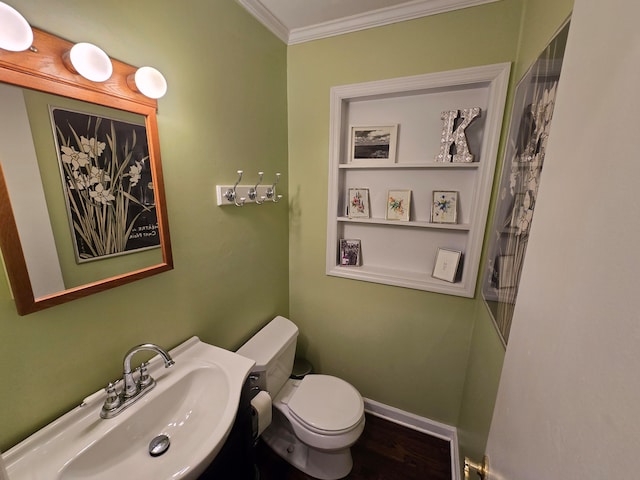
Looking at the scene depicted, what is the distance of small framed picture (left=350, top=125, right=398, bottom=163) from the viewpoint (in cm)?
155

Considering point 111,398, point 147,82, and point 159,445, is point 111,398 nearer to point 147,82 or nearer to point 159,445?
point 159,445

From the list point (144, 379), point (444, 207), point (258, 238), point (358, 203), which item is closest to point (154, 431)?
point (144, 379)

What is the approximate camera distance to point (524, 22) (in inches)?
44.0

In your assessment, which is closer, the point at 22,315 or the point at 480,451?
the point at 22,315

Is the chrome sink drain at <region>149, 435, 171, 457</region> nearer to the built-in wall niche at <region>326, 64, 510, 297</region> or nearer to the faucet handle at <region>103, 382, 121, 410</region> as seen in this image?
the faucet handle at <region>103, 382, 121, 410</region>

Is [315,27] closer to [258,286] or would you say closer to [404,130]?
[404,130]

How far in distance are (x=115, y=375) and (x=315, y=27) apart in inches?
76.3

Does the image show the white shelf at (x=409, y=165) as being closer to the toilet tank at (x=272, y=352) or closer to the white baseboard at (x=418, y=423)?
the toilet tank at (x=272, y=352)

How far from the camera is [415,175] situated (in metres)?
1.55

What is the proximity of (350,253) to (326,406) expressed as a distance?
3.00 ft

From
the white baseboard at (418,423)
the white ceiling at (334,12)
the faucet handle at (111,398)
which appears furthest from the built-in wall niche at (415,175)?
the faucet handle at (111,398)

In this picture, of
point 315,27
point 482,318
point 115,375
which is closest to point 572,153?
point 482,318

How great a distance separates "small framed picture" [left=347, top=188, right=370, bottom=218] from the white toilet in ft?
2.85

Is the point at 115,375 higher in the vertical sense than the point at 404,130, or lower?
lower
